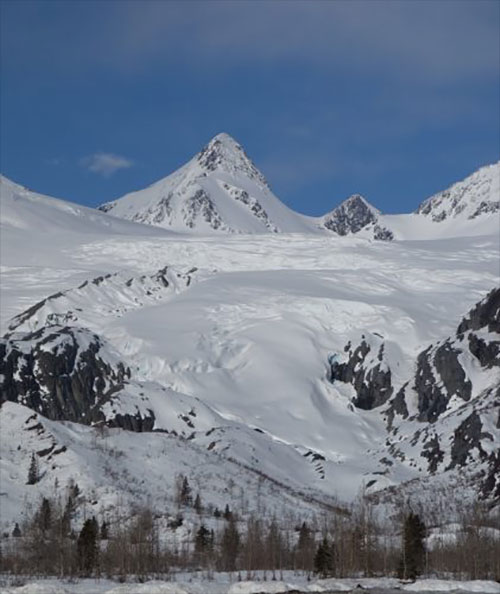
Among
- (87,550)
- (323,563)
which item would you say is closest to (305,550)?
(323,563)

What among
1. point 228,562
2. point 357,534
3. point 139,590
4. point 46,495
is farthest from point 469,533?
point 46,495

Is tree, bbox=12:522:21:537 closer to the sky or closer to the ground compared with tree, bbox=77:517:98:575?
closer to the sky

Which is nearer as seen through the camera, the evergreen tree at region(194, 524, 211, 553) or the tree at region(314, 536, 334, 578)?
the tree at region(314, 536, 334, 578)

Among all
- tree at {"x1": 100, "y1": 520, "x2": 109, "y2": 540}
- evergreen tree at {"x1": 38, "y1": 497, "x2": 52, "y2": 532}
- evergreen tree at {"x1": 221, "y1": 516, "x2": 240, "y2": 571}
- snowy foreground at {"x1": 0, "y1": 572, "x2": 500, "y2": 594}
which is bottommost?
snowy foreground at {"x1": 0, "y1": 572, "x2": 500, "y2": 594}

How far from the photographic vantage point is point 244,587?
113 meters

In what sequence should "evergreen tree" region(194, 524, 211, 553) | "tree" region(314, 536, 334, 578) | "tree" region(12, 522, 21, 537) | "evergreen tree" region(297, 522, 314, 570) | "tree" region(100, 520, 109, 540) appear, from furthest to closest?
"tree" region(12, 522, 21, 537)
"tree" region(100, 520, 109, 540)
"evergreen tree" region(194, 524, 211, 553)
"evergreen tree" region(297, 522, 314, 570)
"tree" region(314, 536, 334, 578)

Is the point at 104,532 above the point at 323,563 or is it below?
above

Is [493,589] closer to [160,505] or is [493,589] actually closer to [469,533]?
[469,533]

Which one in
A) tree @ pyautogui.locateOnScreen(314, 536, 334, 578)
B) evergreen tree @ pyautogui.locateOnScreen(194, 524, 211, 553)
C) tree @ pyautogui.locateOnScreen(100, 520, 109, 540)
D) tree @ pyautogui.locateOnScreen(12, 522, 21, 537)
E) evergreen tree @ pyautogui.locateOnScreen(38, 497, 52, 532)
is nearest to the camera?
tree @ pyautogui.locateOnScreen(314, 536, 334, 578)

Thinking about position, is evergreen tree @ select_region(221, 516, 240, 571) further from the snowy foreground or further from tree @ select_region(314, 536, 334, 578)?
the snowy foreground

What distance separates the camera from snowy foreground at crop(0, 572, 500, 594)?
10976 centimetres

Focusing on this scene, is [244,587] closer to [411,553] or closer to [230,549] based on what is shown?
[411,553]

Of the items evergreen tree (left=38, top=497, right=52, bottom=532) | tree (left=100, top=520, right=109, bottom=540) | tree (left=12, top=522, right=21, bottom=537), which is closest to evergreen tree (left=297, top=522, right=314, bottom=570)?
tree (left=100, top=520, right=109, bottom=540)

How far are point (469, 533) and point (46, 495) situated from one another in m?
71.6
